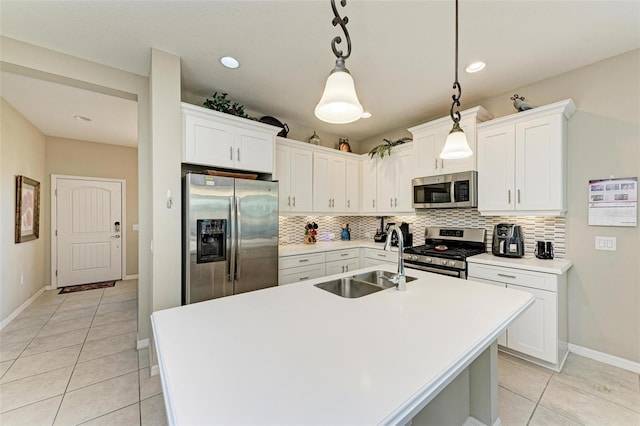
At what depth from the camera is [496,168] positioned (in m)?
2.84

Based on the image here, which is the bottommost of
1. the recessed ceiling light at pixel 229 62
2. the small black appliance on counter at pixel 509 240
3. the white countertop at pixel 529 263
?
the white countertop at pixel 529 263

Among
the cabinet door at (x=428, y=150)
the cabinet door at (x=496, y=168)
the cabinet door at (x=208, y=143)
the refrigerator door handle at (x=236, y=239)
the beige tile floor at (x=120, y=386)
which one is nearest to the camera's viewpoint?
the beige tile floor at (x=120, y=386)

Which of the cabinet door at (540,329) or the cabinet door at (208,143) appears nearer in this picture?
the cabinet door at (540,329)

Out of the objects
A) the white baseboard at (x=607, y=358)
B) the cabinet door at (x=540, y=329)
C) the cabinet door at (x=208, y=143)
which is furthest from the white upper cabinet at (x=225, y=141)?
the white baseboard at (x=607, y=358)

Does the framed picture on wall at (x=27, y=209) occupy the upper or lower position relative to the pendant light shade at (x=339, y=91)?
lower

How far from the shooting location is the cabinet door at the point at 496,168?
2740 millimetres

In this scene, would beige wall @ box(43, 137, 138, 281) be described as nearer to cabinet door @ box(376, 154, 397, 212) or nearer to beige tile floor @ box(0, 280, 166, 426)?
beige tile floor @ box(0, 280, 166, 426)

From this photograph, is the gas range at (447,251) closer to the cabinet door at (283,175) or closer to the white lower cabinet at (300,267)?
the white lower cabinet at (300,267)

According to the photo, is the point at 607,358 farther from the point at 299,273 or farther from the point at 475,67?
the point at 299,273

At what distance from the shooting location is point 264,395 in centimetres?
74

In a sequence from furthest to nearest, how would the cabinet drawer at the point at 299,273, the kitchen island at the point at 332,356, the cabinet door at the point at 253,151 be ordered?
the cabinet drawer at the point at 299,273 → the cabinet door at the point at 253,151 → the kitchen island at the point at 332,356

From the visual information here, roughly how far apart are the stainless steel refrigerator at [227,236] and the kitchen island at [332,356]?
1063 mm

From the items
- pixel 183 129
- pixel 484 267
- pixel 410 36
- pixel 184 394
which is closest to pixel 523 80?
pixel 410 36

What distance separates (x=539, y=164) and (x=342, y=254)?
240 cm
